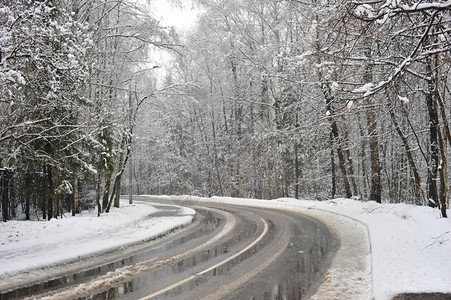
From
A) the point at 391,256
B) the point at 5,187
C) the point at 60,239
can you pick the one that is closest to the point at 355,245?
the point at 391,256

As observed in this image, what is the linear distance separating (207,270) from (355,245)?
186 inches

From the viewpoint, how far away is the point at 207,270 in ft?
23.7

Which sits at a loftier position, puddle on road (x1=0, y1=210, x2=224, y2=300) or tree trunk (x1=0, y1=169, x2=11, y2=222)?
tree trunk (x1=0, y1=169, x2=11, y2=222)

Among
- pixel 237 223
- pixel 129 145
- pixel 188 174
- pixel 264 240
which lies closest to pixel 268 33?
pixel 129 145

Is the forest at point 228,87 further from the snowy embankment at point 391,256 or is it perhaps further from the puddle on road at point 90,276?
the puddle on road at point 90,276

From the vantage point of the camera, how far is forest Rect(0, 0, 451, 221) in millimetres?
6947

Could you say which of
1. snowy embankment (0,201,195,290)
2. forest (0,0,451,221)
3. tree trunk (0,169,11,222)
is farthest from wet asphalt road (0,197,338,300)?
tree trunk (0,169,11,222)

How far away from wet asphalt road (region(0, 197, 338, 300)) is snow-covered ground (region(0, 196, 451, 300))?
0.63 meters

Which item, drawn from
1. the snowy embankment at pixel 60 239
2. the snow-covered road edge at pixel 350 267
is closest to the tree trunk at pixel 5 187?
the snowy embankment at pixel 60 239

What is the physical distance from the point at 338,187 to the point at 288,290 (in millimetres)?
28884

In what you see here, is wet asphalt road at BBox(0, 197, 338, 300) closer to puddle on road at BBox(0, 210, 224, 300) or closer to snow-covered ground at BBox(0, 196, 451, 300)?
puddle on road at BBox(0, 210, 224, 300)

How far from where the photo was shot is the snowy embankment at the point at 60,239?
25.3 ft

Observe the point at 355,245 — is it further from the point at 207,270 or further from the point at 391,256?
the point at 207,270

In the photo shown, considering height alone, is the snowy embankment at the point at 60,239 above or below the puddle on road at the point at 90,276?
above
